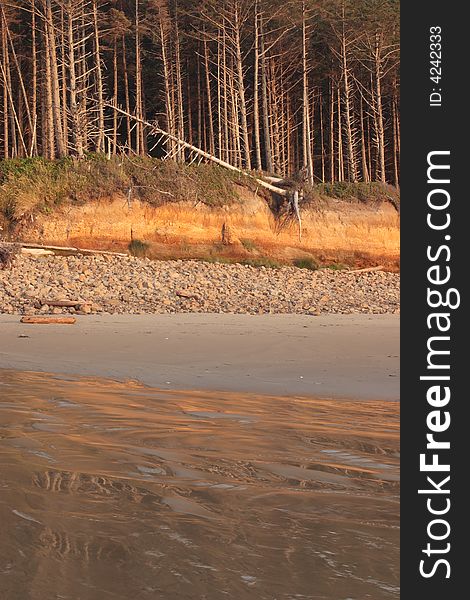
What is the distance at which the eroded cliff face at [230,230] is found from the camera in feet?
73.0

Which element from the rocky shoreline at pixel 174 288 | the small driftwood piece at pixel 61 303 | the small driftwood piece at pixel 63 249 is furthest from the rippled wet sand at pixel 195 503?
the small driftwood piece at pixel 63 249

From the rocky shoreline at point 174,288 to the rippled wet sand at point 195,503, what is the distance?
30.6 feet

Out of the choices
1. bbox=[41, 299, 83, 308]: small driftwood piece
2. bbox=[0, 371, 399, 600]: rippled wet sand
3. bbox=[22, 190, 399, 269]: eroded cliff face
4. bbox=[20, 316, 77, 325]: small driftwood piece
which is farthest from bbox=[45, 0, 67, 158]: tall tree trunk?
bbox=[0, 371, 399, 600]: rippled wet sand

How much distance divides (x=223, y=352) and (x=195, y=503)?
6416 mm

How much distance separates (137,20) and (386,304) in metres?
21.7

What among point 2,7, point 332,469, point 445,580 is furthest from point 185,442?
point 2,7

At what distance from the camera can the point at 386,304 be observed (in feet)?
59.5

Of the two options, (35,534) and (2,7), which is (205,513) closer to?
(35,534)

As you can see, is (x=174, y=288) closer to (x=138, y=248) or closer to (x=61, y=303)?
(x=61, y=303)

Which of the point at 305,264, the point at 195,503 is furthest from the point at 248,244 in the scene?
the point at 195,503

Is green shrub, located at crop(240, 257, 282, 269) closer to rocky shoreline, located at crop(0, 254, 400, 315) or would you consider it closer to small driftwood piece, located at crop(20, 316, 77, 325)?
rocky shoreline, located at crop(0, 254, 400, 315)

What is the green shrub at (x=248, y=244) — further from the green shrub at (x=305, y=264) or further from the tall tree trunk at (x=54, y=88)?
the tall tree trunk at (x=54, y=88)

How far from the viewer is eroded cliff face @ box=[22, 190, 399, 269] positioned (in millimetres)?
22250

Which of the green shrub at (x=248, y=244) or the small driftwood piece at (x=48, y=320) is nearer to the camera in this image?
the small driftwood piece at (x=48, y=320)
